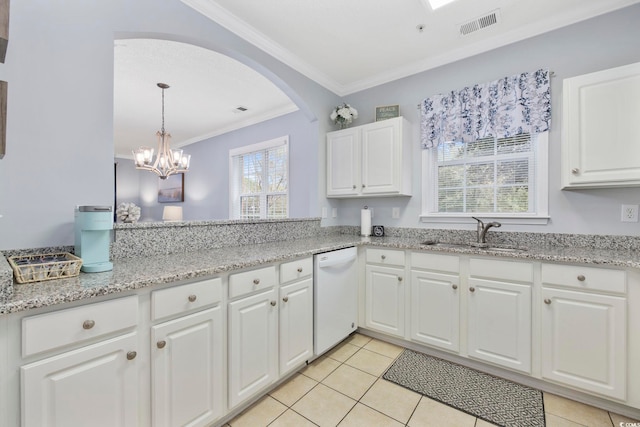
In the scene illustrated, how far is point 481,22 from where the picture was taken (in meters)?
2.12

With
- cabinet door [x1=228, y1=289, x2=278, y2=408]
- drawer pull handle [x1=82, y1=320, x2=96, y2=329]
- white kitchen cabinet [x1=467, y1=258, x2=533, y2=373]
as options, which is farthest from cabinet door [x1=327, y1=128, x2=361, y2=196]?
drawer pull handle [x1=82, y1=320, x2=96, y2=329]

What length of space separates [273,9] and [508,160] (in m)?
2.21

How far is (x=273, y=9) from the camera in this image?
6.55ft

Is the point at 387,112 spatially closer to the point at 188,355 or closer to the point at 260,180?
the point at 260,180

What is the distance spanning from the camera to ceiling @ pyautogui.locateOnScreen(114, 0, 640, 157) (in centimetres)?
198

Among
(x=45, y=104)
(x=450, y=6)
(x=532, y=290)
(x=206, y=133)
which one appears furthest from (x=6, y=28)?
(x=206, y=133)

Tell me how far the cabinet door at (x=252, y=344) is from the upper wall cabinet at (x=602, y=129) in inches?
85.4

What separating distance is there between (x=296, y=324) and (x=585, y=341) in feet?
5.72

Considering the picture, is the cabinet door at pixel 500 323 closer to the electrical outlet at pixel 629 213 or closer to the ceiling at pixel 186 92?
the electrical outlet at pixel 629 213

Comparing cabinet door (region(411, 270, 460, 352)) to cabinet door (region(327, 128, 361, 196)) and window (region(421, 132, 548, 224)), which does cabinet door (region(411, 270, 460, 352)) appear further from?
cabinet door (region(327, 128, 361, 196))

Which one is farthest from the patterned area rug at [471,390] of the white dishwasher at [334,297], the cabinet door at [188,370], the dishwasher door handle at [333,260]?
the cabinet door at [188,370]

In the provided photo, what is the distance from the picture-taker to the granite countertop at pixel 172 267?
0.93m

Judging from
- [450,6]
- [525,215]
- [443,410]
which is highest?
[450,6]

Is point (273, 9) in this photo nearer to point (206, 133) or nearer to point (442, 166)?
point (442, 166)
